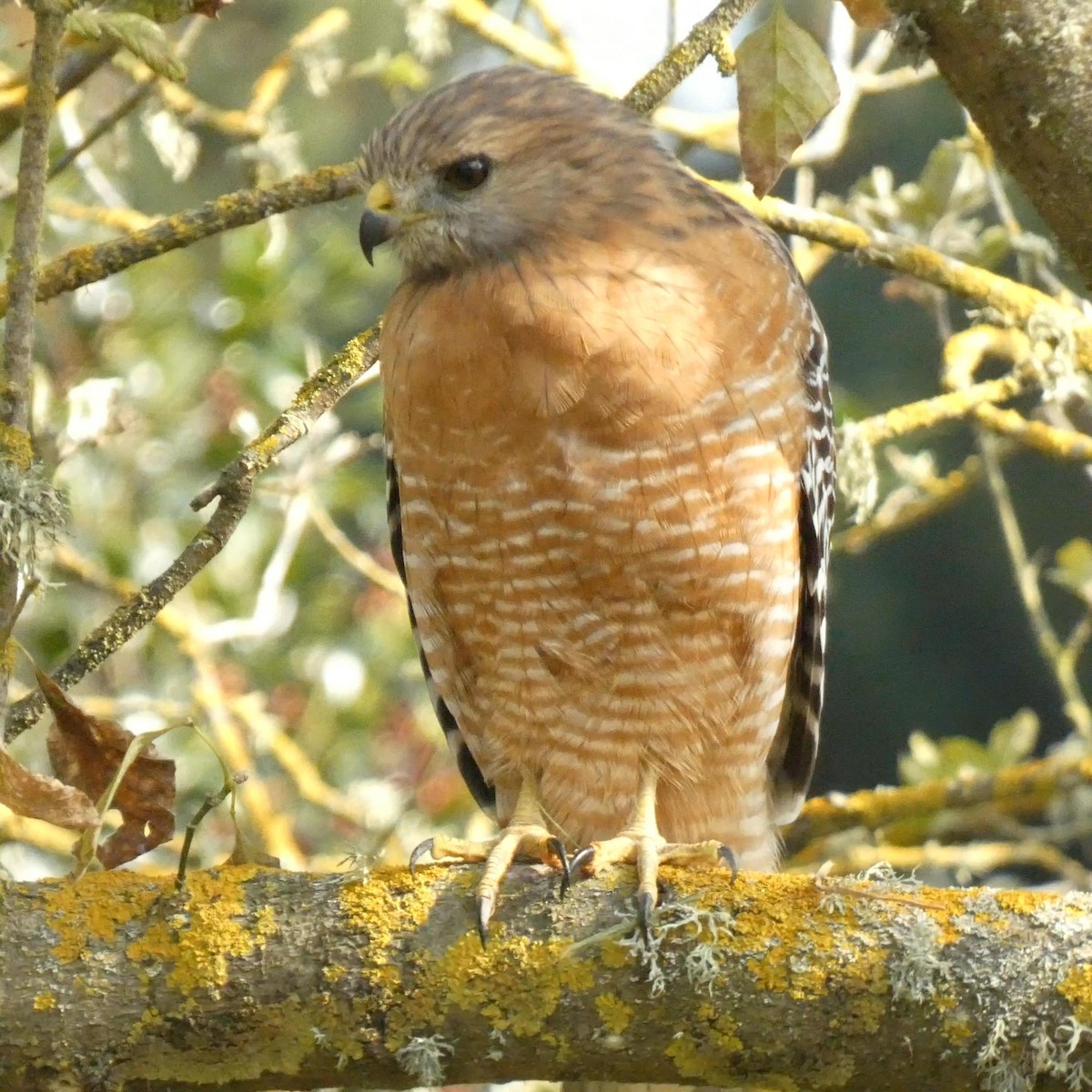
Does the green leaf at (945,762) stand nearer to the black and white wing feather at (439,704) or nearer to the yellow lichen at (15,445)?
the black and white wing feather at (439,704)

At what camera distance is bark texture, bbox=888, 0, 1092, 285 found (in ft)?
9.31

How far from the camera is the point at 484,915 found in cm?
253

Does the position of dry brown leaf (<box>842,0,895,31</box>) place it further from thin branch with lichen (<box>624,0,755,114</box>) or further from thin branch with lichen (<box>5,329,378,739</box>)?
thin branch with lichen (<box>5,329,378,739</box>)

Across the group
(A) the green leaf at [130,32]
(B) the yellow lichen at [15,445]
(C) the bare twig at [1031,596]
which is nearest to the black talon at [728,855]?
(B) the yellow lichen at [15,445]

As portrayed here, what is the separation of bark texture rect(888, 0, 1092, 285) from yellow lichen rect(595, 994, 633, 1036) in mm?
1593

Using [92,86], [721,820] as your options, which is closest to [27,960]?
[721,820]

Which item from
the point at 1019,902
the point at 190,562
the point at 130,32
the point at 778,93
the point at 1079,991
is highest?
the point at 130,32

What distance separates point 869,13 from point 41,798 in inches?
79.2

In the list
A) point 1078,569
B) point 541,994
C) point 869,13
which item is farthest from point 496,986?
point 1078,569

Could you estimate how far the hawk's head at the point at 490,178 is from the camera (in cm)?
357

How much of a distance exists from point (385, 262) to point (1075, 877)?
4024mm

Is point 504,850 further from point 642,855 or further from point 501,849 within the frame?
point 642,855

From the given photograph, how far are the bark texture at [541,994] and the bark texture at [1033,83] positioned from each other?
1275mm

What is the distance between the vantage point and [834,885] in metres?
2.52
